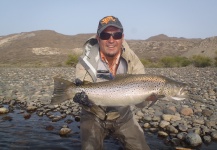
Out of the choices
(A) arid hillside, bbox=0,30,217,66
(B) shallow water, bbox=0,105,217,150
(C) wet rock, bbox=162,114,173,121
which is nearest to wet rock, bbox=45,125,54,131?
(B) shallow water, bbox=0,105,217,150

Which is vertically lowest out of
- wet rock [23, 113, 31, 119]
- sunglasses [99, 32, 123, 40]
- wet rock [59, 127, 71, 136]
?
wet rock [23, 113, 31, 119]

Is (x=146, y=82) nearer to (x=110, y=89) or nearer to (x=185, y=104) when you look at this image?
(x=110, y=89)

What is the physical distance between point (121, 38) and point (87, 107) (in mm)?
1181

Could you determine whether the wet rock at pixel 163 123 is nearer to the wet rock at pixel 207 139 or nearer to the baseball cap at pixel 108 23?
the wet rock at pixel 207 139

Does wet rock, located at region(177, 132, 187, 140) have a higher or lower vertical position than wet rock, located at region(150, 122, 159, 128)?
higher

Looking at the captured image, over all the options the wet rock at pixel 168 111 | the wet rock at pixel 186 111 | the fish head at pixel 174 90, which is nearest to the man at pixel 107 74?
the fish head at pixel 174 90

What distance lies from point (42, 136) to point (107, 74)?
7.23ft

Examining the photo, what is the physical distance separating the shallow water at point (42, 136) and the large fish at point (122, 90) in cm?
144

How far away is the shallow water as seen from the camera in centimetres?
487

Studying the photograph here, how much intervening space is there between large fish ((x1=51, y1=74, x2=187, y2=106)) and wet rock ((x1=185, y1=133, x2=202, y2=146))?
4.65 feet

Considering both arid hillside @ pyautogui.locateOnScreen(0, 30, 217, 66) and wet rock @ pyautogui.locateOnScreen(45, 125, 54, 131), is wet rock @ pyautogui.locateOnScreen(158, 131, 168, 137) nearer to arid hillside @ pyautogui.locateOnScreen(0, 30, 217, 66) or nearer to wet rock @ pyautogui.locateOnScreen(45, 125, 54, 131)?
wet rock @ pyautogui.locateOnScreen(45, 125, 54, 131)

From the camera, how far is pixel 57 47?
7650cm

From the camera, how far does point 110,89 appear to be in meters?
3.69

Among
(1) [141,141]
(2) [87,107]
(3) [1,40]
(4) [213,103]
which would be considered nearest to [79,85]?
(2) [87,107]
